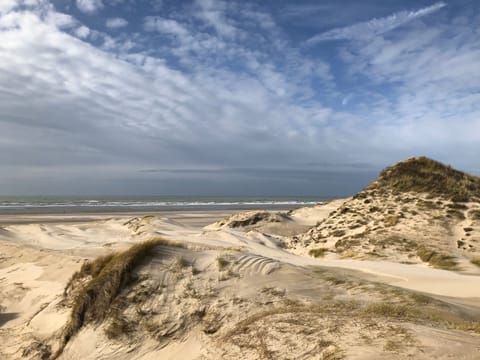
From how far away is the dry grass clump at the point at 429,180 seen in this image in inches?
550

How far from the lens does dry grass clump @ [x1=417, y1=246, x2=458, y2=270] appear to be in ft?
34.0

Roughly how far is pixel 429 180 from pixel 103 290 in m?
13.2

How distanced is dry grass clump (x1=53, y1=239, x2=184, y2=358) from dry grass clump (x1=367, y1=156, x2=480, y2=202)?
11.8m

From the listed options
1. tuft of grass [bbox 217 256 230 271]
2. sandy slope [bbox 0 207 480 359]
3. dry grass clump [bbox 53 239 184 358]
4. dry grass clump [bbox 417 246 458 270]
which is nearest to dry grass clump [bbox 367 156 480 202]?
dry grass clump [bbox 417 246 458 270]

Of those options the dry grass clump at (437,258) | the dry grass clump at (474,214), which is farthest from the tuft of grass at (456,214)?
the dry grass clump at (437,258)

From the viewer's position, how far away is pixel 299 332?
4219mm

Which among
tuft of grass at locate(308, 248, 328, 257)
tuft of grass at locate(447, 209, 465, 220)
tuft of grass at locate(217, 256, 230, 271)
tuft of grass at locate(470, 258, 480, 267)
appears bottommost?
tuft of grass at locate(308, 248, 328, 257)

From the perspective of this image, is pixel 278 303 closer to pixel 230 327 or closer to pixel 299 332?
pixel 230 327

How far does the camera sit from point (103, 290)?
5953 mm

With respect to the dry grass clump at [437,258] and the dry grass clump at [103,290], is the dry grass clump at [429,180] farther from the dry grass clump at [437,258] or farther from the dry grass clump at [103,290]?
the dry grass clump at [103,290]

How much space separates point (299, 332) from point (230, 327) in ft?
4.02

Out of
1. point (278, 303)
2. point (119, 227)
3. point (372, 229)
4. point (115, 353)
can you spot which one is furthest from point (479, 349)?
point (119, 227)

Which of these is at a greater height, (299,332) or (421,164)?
(421,164)

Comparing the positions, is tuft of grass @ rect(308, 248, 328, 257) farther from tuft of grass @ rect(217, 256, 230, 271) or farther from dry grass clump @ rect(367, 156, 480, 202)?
tuft of grass @ rect(217, 256, 230, 271)
